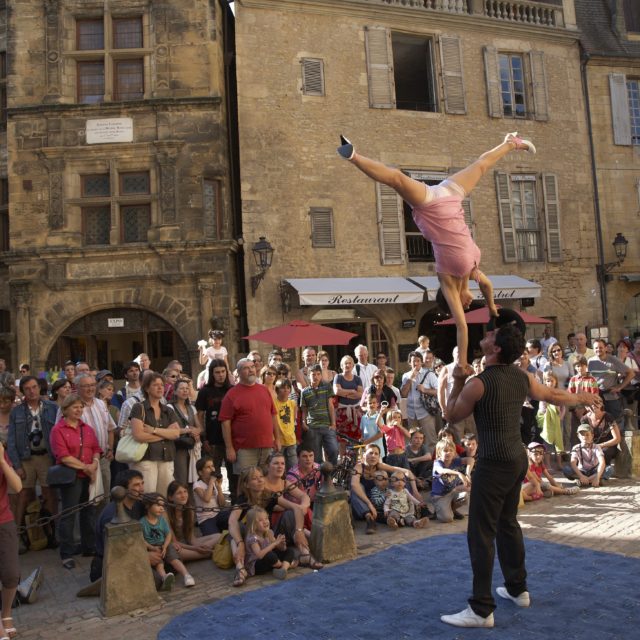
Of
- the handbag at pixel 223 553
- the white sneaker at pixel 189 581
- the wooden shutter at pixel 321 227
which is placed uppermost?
the wooden shutter at pixel 321 227

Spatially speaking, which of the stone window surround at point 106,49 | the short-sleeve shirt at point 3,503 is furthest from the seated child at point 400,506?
the stone window surround at point 106,49

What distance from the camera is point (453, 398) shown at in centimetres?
444

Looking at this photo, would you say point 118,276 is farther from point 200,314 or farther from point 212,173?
point 212,173

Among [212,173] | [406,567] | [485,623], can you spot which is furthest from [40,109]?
[485,623]

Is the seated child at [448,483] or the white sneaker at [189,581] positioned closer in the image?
the white sneaker at [189,581]

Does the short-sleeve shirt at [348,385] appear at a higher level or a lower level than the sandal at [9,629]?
higher

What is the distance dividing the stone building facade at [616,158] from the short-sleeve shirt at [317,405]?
11.6m

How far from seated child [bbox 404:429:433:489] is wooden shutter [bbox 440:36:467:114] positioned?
33.7ft

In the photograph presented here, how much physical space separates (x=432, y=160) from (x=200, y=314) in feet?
21.7

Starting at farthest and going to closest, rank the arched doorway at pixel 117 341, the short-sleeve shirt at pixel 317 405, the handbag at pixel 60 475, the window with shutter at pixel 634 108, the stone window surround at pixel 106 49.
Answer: the window with shutter at pixel 634 108 < the stone window surround at pixel 106 49 < the arched doorway at pixel 117 341 < the short-sleeve shirt at pixel 317 405 < the handbag at pixel 60 475

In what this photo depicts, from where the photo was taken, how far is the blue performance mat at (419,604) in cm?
433

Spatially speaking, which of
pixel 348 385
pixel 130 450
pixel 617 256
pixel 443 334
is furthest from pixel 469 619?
pixel 617 256

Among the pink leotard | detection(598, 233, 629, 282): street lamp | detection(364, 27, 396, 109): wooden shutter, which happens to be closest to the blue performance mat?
the pink leotard

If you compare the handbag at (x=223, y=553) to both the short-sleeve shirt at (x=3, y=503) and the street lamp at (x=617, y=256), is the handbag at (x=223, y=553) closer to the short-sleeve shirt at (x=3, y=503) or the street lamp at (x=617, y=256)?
the short-sleeve shirt at (x=3, y=503)
